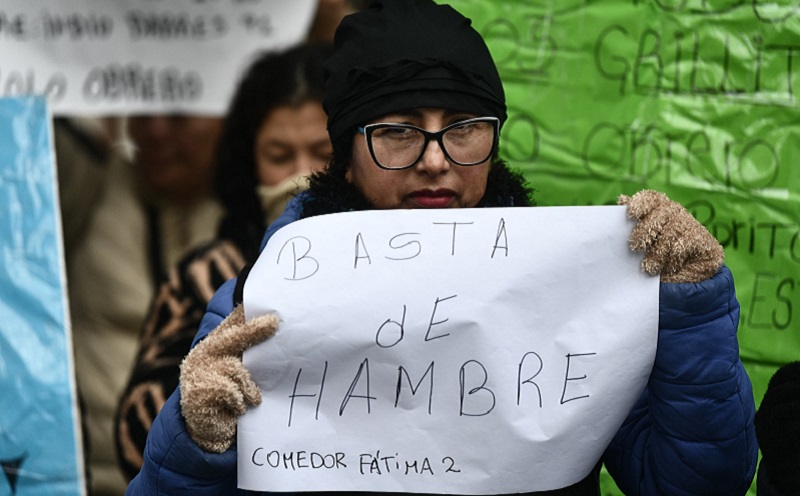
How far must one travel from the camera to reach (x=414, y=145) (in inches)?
66.6

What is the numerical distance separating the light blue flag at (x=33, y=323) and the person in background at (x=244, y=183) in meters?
0.19

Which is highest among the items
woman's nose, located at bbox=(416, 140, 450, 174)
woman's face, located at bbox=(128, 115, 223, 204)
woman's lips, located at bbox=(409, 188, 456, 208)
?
woman's nose, located at bbox=(416, 140, 450, 174)

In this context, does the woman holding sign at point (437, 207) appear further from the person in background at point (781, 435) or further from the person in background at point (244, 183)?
the person in background at point (244, 183)

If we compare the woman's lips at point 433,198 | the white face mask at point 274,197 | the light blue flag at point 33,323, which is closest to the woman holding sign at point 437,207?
the woman's lips at point 433,198

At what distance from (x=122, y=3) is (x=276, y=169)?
66cm

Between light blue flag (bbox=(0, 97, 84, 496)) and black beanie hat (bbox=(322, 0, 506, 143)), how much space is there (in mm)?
1497

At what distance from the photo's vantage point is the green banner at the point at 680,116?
268 cm

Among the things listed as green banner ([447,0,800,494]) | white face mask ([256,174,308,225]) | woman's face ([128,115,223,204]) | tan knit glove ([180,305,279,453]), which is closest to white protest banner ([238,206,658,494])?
tan knit glove ([180,305,279,453])

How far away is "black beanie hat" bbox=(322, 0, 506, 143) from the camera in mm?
1690

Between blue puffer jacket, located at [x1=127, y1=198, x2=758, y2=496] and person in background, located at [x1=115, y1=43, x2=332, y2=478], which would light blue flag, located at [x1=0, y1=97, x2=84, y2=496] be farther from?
blue puffer jacket, located at [x1=127, y1=198, x2=758, y2=496]

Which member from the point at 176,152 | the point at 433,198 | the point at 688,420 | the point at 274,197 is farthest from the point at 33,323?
the point at 688,420

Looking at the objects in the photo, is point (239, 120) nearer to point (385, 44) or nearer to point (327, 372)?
point (385, 44)

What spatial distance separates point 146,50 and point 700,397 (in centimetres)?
206

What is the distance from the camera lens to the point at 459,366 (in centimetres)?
157
